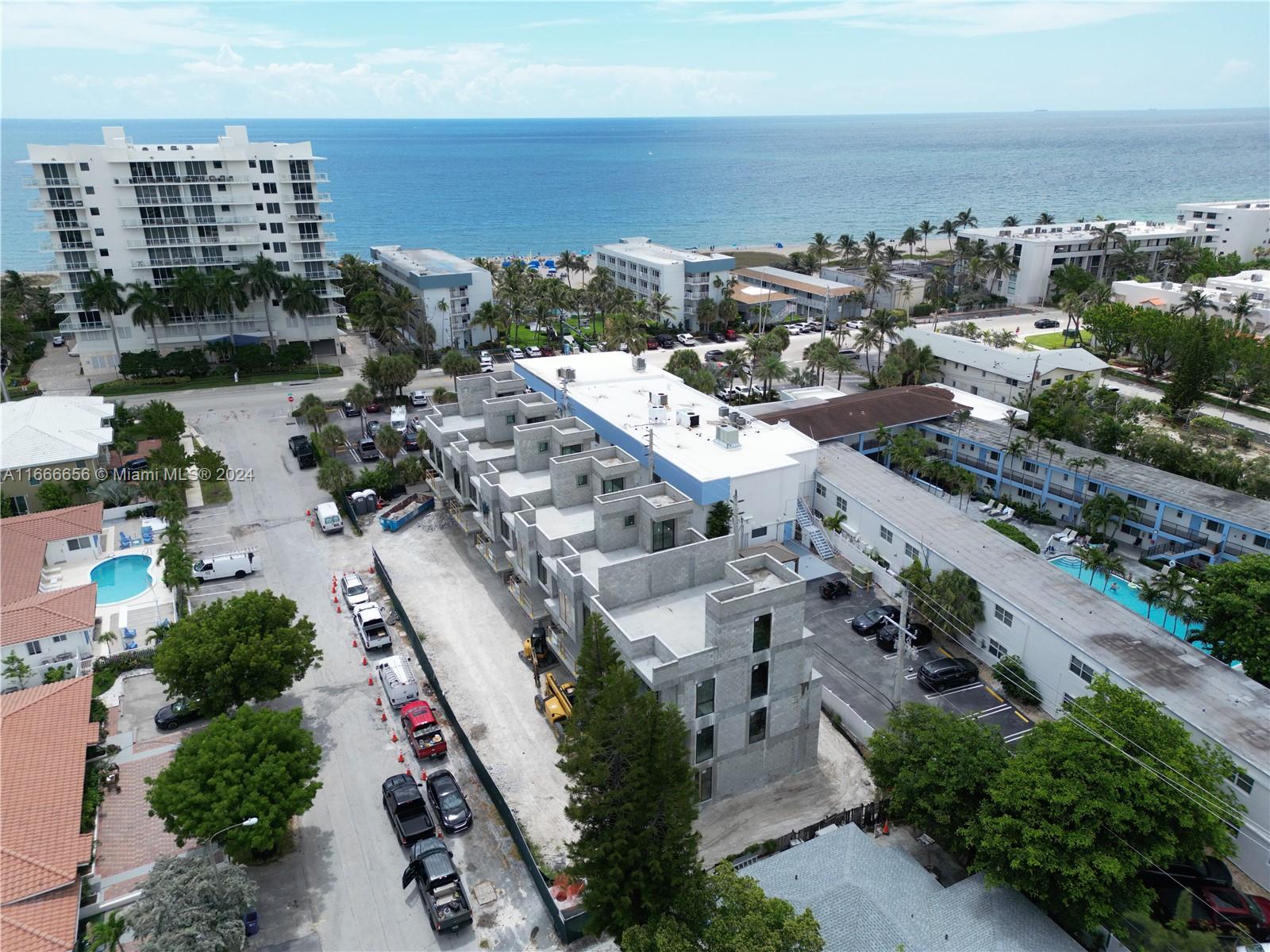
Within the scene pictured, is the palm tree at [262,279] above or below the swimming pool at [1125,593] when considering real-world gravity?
above

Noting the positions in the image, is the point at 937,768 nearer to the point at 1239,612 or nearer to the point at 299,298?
the point at 1239,612

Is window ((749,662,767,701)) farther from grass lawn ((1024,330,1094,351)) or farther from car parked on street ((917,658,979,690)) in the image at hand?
grass lawn ((1024,330,1094,351))

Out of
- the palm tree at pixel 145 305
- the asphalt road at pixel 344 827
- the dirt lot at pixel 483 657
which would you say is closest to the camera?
the asphalt road at pixel 344 827

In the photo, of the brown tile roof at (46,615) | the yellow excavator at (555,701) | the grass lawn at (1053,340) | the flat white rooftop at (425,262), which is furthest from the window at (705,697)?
the grass lawn at (1053,340)

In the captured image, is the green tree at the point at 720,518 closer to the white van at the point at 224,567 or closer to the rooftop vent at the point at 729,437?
the rooftop vent at the point at 729,437

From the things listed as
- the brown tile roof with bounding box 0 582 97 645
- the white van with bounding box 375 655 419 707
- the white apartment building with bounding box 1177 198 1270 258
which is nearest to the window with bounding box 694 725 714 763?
the white van with bounding box 375 655 419 707

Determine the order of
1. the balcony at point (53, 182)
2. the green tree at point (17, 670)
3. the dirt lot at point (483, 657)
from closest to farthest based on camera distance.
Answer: the dirt lot at point (483, 657) < the green tree at point (17, 670) < the balcony at point (53, 182)

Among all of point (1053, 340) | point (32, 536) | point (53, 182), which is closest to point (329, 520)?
point (32, 536)
